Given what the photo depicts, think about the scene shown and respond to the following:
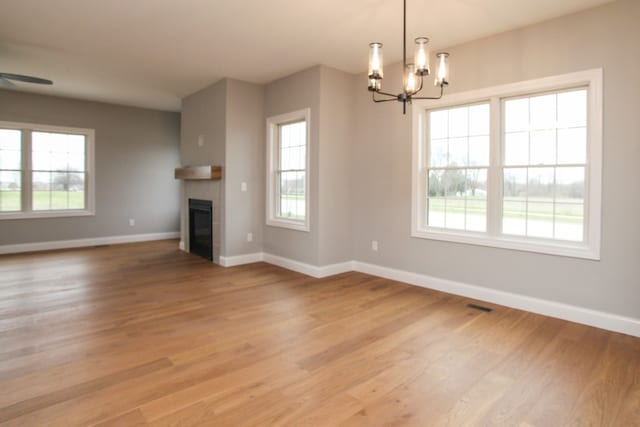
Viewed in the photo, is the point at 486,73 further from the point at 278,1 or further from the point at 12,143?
the point at 12,143

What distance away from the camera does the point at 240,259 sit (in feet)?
18.2

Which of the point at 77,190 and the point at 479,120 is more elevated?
the point at 479,120

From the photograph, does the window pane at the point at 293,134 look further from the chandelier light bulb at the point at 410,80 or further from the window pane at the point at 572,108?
the window pane at the point at 572,108

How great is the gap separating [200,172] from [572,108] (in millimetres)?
4779

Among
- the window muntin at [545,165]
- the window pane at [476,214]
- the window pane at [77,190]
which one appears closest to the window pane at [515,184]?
the window muntin at [545,165]

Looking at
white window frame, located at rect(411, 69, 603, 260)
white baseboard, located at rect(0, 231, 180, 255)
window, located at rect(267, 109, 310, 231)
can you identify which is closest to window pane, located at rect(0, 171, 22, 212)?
white baseboard, located at rect(0, 231, 180, 255)

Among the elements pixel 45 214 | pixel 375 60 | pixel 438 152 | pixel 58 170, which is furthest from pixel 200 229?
pixel 375 60

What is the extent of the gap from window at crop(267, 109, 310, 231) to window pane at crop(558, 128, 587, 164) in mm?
2842

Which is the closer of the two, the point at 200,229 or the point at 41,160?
the point at 200,229

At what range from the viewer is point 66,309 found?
3.52 metres

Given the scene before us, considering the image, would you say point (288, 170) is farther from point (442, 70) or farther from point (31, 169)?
point (31, 169)

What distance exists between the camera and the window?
5.09 meters

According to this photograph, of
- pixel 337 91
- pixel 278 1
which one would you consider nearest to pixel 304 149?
pixel 337 91

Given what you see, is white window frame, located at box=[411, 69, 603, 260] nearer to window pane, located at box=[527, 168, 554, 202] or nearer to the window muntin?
the window muntin
